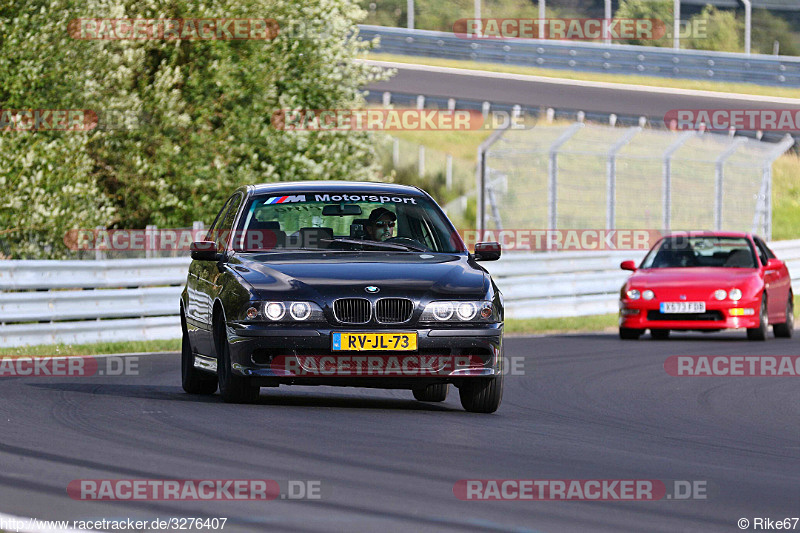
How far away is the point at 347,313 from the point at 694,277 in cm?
1080

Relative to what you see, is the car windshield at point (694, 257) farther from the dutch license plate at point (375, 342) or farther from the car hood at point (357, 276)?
the dutch license plate at point (375, 342)

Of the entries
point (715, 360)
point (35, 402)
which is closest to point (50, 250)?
point (715, 360)

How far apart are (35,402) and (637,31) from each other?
1654 inches

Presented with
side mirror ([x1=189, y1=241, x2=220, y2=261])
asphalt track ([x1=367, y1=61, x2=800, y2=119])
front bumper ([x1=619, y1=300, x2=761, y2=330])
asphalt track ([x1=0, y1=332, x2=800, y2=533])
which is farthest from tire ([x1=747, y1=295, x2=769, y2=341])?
asphalt track ([x1=367, y1=61, x2=800, y2=119])

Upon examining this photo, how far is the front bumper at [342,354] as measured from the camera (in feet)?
34.4

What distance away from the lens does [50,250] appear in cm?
2358

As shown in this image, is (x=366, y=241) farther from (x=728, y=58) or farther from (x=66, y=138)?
(x=728, y=58)

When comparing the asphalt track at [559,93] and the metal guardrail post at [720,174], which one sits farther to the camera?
the asphalt track at [559,93]

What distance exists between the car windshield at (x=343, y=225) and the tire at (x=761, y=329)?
949cm

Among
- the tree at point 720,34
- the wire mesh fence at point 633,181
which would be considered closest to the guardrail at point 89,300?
the wire mesh fence at point 633,181

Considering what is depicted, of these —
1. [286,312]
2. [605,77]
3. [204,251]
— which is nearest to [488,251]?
[286,312]

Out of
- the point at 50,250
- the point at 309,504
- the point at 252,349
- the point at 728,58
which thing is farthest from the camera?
the point at 728,58

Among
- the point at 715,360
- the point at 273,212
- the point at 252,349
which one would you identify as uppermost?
the point at 273,212

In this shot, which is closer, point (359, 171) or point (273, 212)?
point (273, 212)
